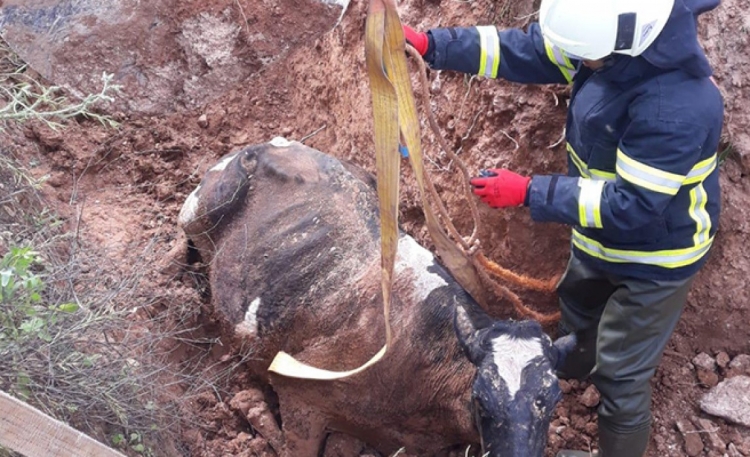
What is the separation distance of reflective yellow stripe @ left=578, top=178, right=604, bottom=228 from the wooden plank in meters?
2.24

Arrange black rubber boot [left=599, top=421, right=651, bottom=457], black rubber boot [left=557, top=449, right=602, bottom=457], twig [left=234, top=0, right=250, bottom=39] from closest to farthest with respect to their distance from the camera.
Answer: black rubber boot [left=599, top=421, right=651, bottom=457] → black rubber boot [left=557, top=449, right=602, bottom=457] → twig [left=234, top=0, right=250, bottom=39]

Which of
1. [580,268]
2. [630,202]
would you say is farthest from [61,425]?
[580,268]

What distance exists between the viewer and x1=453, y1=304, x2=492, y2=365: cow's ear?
3740 millimetres

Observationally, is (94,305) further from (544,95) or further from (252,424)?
(544,95)

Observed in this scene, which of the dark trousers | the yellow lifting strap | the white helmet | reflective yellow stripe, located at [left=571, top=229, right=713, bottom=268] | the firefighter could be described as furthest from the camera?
the dark trousers

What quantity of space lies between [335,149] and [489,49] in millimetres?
2334

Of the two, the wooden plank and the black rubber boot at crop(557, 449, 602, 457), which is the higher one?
the wooden plank

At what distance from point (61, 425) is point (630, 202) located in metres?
2.44

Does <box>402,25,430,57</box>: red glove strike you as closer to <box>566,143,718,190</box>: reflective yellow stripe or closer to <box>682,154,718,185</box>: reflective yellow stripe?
<box>566,143,718,190</box>: reflective yellow stripe

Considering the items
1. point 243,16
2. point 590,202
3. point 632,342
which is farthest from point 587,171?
point 243,16

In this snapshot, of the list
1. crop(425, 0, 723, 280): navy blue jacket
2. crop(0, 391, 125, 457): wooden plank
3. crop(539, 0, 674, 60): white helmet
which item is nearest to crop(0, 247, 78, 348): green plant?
crop(0, 391, 125, 457): wooden plank

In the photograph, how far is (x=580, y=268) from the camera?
4113 millimetres

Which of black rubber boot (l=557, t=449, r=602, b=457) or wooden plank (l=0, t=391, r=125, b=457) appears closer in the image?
wooden plank (l=0, t=391, r=125, b=457)

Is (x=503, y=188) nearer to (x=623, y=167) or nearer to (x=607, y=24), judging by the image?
(x=623, y=167)
